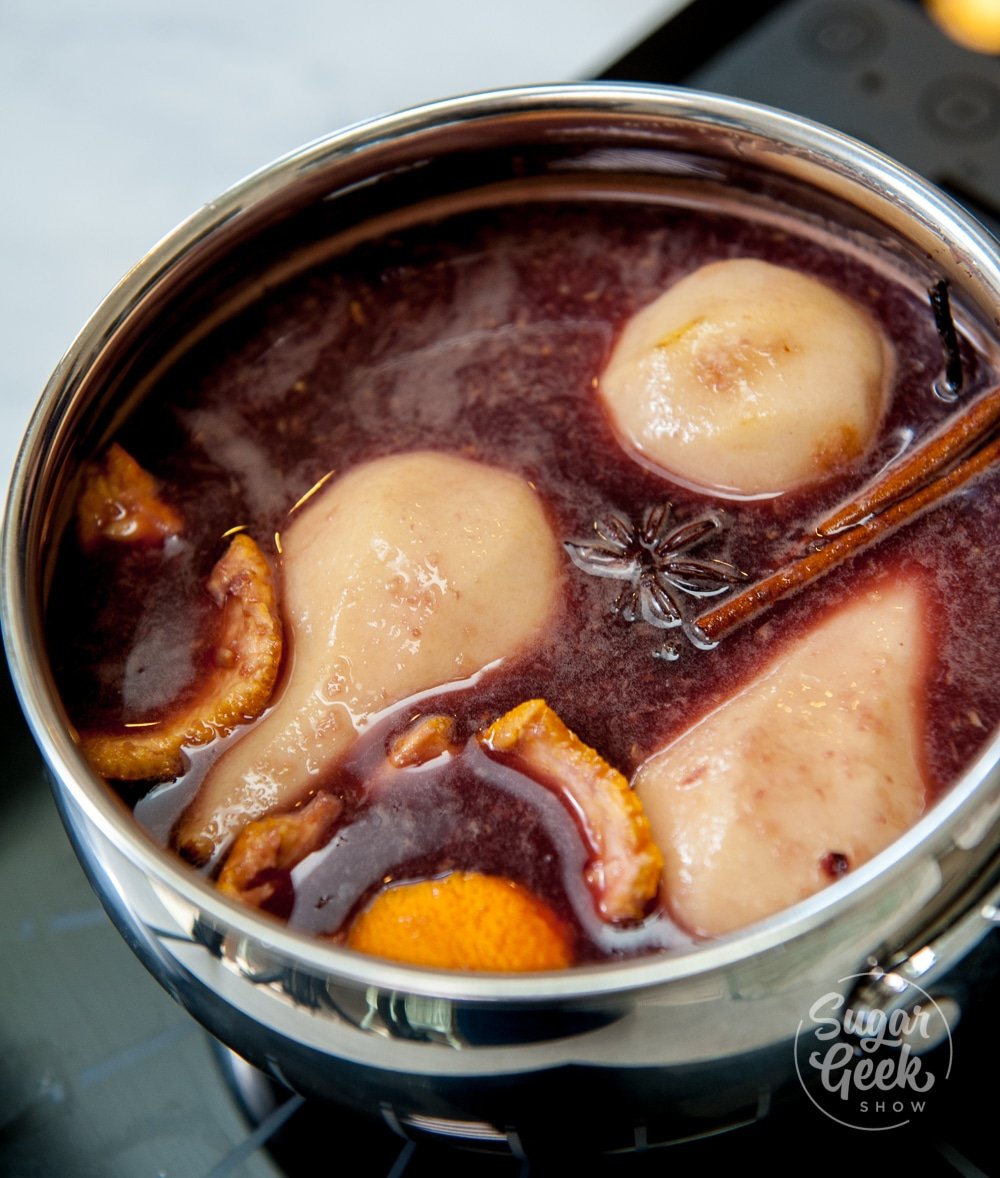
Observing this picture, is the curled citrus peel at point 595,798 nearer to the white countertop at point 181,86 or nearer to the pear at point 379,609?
the pear at point 379,609

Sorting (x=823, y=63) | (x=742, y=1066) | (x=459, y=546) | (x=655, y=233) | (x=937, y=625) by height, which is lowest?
(x=742, y=1066)

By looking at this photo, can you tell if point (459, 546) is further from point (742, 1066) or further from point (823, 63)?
point (823, 63)

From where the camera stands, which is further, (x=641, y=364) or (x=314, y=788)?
(x=641, y=364)

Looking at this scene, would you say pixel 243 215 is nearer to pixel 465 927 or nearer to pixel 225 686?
pixel 225 686

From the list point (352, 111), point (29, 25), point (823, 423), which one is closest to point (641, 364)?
point (823, 423)

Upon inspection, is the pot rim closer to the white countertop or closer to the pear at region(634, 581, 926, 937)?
the pear at region(634, 581, 926, 937)

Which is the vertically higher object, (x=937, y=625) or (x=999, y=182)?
(x=999, y=182)
